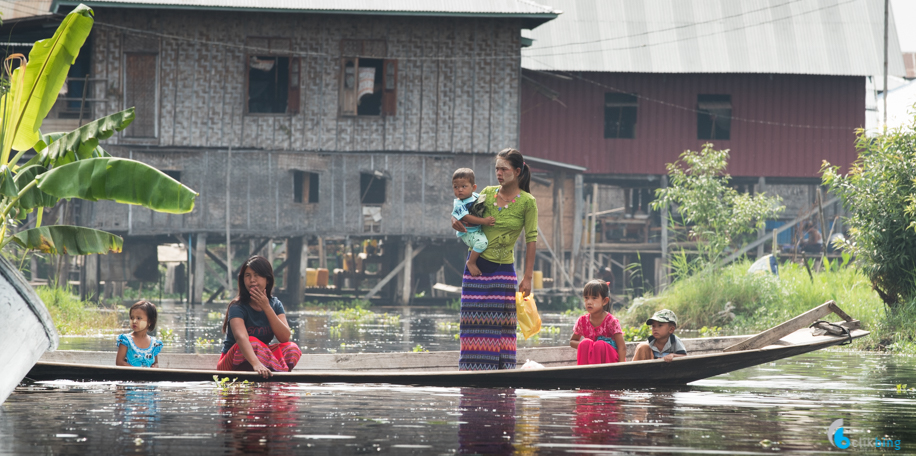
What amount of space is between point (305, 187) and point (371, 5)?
4.22 meters

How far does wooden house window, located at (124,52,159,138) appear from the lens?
20.1m

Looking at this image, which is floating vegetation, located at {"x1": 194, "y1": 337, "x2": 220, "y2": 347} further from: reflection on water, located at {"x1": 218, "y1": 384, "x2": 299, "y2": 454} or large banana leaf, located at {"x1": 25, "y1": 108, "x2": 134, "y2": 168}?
reflection on water, located at {"x1": 218, "y1": 384, "x2": 299, "y2": 454}

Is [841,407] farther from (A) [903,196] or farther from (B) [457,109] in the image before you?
(B) [457,109]

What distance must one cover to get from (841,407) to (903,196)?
21.0ft

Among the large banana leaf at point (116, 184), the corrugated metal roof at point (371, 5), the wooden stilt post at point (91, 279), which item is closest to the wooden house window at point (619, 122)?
the corrugated metal roof at point (371, 5)

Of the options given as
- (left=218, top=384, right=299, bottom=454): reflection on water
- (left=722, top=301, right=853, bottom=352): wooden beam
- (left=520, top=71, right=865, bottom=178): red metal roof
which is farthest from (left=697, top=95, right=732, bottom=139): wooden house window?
(left=218, top=384, right=299, bottom=454): reflection on water

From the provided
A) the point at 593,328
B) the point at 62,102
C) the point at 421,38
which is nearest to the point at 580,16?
the point at 421,38

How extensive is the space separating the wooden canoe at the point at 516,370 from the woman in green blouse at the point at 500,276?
0.29 metres

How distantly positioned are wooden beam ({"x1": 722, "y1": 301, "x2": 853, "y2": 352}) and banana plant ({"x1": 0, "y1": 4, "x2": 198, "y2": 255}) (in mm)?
4191

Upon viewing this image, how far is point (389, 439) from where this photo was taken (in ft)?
14.1

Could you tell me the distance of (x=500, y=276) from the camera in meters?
6.31

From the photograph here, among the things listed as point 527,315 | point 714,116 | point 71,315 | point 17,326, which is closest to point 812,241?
point 714,116

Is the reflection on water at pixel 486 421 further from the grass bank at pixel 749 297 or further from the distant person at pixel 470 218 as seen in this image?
the grass bank at pixel 749 297

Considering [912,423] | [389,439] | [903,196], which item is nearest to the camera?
[389,439]
